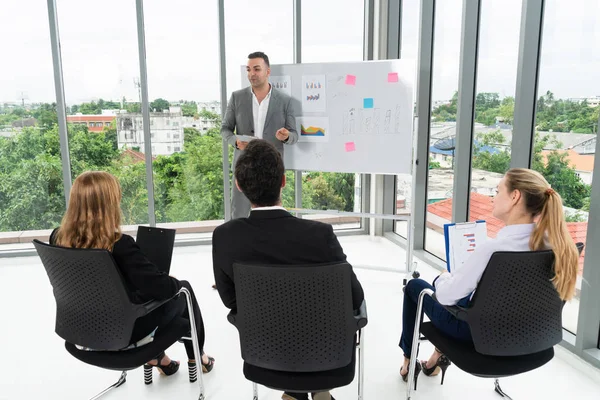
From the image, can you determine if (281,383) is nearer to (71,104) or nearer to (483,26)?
(483,26)

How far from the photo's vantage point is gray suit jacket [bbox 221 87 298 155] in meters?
3.91

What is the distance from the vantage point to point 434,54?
14.2 feet

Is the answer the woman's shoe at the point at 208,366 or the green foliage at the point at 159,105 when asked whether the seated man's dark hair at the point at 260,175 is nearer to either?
the woman's shoe at the point at 208,366

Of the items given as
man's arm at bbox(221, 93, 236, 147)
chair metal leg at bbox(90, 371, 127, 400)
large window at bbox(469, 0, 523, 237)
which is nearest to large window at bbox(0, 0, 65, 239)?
man's arm at bbox(221, 93, 236, 147)

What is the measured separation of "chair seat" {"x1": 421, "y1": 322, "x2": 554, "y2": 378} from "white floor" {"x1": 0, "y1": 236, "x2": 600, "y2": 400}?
613 millimetres

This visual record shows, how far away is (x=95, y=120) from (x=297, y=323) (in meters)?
4.04

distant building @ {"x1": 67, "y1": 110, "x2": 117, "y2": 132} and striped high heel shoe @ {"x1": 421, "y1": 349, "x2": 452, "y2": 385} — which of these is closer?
striped high heel shoe @ {"x1": 421, "y1": 349, "x2": 452, "y2": 385}

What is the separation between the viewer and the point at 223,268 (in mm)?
1784

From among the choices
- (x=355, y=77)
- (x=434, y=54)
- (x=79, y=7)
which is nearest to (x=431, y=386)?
(x=355, y=77)

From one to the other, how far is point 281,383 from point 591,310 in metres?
1.98

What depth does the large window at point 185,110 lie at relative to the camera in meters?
4.77

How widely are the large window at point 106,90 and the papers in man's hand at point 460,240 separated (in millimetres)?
3663

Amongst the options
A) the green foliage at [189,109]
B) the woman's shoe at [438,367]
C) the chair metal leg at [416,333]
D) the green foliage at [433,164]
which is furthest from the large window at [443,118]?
the green foliage at [189,109]

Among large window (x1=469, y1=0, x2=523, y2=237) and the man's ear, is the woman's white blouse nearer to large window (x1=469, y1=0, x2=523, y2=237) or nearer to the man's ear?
the man's ear
